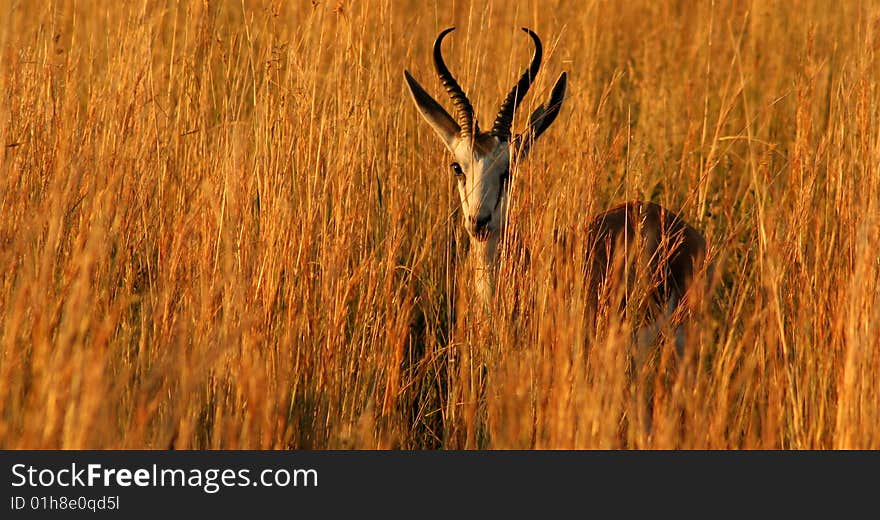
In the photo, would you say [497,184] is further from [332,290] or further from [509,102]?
[332,290]

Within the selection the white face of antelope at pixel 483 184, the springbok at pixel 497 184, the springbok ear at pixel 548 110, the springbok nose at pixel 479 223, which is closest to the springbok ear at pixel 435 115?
the springbok at pixel 497 184

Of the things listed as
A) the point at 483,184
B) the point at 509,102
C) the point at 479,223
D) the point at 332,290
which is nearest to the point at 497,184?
the point at 483,184

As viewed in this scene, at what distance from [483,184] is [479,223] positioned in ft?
0.55

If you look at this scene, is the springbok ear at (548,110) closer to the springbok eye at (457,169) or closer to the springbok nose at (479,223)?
the springbok eye at (457,169)

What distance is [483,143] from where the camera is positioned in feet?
14.5

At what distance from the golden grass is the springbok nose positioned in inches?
5.6

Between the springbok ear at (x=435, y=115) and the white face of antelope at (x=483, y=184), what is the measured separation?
185mm

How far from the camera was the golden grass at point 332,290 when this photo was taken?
10.1ft

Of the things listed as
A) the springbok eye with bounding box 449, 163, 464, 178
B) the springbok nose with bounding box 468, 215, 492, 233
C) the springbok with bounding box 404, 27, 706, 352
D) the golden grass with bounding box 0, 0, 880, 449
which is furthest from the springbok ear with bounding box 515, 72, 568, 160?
the springbok nose with bounding box 468, 215, 492, 233

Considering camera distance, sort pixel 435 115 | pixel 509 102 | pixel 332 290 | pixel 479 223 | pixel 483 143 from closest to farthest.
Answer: pixel 332 290
pixel 479 223
pixel 483 143
pixel 509 102
pixel 435 115
